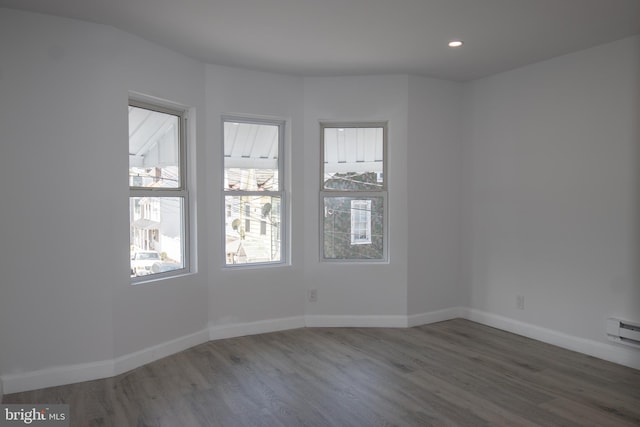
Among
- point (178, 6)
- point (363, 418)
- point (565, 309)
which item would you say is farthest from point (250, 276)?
point (565, 309)

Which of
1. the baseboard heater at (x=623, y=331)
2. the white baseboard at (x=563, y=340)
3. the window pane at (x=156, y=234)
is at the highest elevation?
the window pane at (x=156, y=234)

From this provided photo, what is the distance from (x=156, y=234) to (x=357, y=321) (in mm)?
2180

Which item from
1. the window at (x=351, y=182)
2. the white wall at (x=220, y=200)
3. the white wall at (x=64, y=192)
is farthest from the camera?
the window at (x=351, y=182)

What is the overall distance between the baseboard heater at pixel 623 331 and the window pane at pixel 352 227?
2.11 metres

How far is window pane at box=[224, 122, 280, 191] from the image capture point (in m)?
4.52

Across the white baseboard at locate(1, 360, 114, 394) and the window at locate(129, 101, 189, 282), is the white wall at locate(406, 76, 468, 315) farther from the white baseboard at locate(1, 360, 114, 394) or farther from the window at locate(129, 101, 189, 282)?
the white baseboard at locate(1, 360, 114, 394)

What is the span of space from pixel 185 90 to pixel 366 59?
162 cm

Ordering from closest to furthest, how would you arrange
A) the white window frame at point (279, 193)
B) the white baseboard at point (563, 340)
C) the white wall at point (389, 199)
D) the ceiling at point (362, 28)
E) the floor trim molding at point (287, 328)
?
the ceiling at point (362, 28)
the floor trim molding at point (287, 328)
the white baseboard at point (563, 340)
the white window frame at point (279, 193)
the white wall at point (389, 199)

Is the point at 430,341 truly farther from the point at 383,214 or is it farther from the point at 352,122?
the point at 352,122

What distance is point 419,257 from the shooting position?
4855 mm

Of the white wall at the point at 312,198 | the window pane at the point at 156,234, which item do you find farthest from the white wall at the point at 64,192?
the window pane at the point at 156,234

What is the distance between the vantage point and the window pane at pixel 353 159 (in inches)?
191

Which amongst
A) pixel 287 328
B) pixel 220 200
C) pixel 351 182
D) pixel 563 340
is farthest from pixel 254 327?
pixel 563 340

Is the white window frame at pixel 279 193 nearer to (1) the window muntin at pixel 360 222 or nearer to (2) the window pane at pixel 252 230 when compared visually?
(2) the window pane at pixel 252 230
